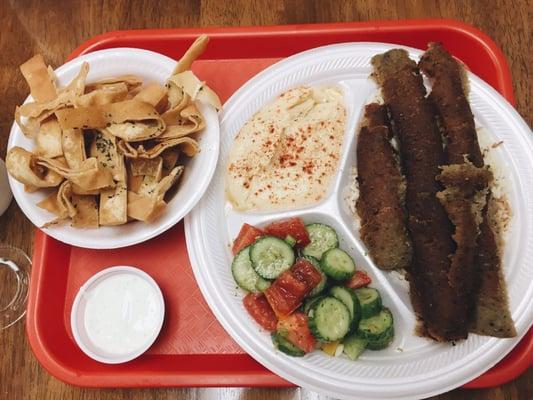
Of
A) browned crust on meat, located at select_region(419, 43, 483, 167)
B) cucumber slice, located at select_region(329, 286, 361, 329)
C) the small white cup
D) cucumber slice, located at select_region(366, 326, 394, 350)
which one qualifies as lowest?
cucumber slice, located at select_region(366, 326, 394, 350)

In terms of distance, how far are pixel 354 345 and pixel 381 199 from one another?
0.66 meters

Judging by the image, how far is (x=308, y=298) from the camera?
2096 mm

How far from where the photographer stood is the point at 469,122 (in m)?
2.24

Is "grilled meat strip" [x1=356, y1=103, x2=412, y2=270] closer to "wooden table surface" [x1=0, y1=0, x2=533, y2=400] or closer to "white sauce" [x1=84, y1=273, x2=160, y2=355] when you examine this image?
"wooden table surface" [x1=0, y1=0, x2=533, y2=400]

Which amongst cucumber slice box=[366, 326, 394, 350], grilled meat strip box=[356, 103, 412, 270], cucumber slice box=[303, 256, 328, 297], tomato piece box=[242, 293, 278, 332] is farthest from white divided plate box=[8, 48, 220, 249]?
cucumber slice box=[366, 326, 394, 350]

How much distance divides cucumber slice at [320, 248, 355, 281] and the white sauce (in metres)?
0.81

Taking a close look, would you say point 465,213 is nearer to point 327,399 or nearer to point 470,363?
point 470,363

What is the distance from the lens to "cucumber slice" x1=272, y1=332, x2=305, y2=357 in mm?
2051

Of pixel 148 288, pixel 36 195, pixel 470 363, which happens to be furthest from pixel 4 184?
pixel 470 363

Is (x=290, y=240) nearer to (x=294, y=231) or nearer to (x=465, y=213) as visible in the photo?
(x=294, y=231)

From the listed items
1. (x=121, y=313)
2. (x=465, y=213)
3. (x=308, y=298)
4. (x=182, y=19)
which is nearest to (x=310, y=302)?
(x=308, y=298)

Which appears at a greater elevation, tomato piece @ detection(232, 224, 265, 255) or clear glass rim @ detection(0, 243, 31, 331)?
tomato piece @ detection(232, 224, 265, 255)

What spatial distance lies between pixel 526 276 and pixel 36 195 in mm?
2299

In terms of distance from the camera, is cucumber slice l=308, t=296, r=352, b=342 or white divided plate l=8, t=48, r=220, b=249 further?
white divided plate l=8, t=48, r=220, b=249
